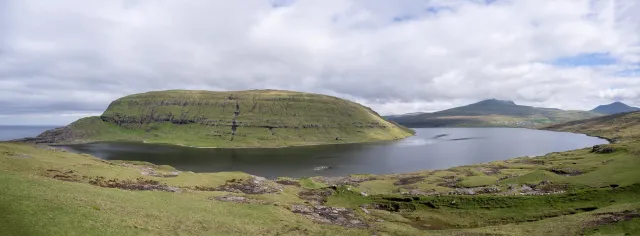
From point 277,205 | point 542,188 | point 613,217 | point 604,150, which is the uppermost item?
point 604,150

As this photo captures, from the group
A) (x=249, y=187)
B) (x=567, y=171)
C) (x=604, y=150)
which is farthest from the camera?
(x=604, y=150)

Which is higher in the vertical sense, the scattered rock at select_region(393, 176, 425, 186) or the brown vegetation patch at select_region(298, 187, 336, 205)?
the brown vegetation patch at select_region(298, 187, 336, 205)

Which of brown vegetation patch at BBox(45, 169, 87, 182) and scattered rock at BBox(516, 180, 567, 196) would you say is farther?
scattered rock at BBox(516, 180, 567, 196)

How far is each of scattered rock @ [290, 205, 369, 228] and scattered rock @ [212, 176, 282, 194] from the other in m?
15.4

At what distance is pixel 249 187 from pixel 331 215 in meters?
24.4

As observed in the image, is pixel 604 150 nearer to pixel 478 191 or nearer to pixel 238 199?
pixel 478 191

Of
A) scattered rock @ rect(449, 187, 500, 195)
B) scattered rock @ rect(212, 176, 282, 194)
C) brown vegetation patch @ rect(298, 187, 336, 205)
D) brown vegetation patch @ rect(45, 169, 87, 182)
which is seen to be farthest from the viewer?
scattered rock @ rect(449, 187, 500, 195)

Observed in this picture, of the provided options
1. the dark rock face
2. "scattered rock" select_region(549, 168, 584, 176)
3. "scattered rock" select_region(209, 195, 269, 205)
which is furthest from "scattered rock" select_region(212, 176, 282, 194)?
the dark rock face

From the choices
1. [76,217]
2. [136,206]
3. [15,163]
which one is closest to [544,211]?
[136,206]

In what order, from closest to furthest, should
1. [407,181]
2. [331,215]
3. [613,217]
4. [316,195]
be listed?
[613,217] → [331,215] → [316,195] → [407,181]

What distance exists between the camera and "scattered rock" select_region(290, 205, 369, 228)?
5125 centimetres

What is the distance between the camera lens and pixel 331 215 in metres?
55.7

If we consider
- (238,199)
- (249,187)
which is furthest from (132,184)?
(249,187)

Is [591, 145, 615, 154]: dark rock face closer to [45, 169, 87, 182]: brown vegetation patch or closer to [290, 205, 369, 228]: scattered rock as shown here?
[290, 205, 369, 228]: scattered rock
